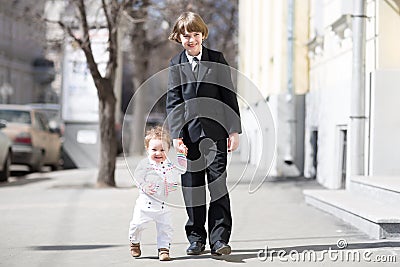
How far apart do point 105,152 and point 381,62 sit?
19.2 feet

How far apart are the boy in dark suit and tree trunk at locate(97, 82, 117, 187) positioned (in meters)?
7.58

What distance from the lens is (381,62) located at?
9945 mm

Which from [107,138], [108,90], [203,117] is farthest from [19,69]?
[203,117]

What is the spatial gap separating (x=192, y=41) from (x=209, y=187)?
1224mm

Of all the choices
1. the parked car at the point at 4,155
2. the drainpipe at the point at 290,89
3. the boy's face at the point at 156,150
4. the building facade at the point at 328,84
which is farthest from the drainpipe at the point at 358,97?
the parked car at the point at 4,155

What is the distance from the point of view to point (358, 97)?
33.3ft

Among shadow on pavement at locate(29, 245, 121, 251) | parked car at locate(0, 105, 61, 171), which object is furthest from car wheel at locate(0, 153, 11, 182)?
shadow on pavement at locate(29, 245, 121, 251)

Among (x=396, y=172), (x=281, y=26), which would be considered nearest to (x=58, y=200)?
(x=396, y=172)

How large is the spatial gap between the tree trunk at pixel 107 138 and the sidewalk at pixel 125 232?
1153mm

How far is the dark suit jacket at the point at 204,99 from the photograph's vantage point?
6.12 m

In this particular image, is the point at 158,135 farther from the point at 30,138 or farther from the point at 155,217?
the point at 30,138

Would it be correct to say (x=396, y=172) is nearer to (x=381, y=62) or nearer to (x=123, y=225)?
(x=381, y=62)

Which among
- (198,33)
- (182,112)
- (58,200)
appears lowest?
(58,200)

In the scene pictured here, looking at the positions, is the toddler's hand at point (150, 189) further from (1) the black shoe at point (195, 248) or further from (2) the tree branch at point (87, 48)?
(2) the tree branch at point (87, 48)
